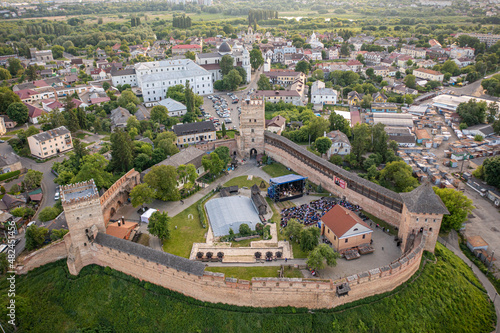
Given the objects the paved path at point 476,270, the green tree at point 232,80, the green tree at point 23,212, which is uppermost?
the green tree at point 232,80

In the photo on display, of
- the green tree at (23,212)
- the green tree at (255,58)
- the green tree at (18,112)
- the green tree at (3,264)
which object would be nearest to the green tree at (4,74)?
the green tree at (18,112)

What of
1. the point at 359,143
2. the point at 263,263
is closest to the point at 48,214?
the point at 263,263

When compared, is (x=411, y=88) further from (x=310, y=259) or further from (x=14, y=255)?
(x=14, y=255)

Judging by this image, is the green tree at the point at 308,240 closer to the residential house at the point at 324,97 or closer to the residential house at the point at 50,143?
the residential house at the point at 50,143

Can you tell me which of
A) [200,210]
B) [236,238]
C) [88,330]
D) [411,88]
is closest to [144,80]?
[200,210]

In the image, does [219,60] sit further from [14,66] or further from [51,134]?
[14,66]

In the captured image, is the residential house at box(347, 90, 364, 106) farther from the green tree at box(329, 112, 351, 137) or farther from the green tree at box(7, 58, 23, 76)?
the green tree at box(7, 58, 23, 76)

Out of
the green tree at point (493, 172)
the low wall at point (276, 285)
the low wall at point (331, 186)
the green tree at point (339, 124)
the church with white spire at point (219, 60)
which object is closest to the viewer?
the low wall at point (276, 285)
